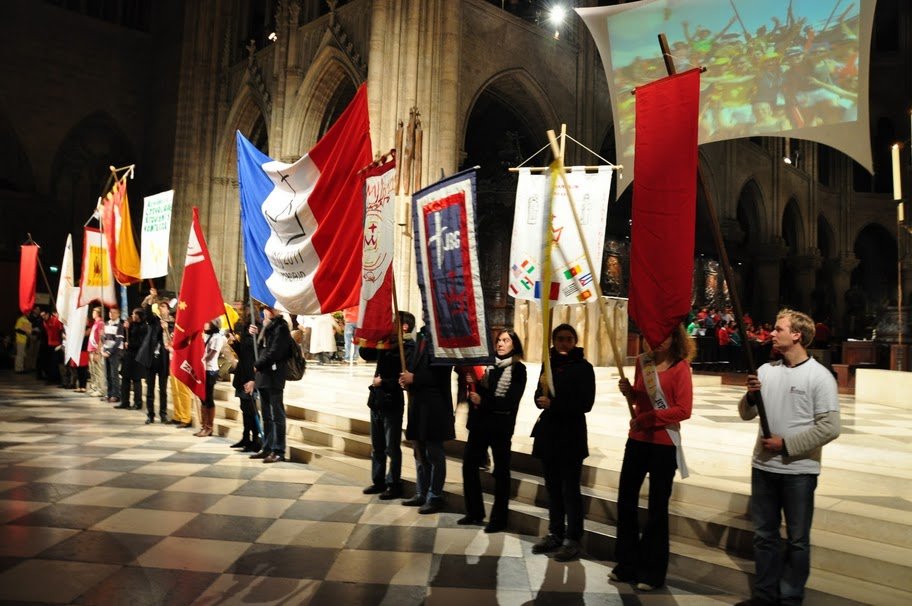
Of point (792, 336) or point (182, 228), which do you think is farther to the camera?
point (182, 228)

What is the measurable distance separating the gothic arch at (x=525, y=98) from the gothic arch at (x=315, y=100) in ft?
12.6

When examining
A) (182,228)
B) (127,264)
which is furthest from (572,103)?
(127,264)

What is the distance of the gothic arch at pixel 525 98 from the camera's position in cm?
1834

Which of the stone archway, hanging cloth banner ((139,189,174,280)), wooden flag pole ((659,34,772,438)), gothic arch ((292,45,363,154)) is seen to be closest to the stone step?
wooden flag pole ((659,34,772,438))

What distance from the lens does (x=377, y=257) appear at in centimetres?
467

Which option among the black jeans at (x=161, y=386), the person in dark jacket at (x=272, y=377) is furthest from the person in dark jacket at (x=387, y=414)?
the black jeans at (x=161, y=386)

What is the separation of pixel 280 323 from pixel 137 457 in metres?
1.95

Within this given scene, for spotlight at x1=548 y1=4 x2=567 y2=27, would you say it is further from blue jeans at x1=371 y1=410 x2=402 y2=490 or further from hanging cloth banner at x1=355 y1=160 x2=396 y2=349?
blue jeans at x1=371 y1=410 x2=402 y2=490

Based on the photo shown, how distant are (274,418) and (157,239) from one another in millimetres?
2468

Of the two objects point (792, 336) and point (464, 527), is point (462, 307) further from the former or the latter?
point (792, 336)

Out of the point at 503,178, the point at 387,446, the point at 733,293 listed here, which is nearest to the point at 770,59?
the point at 733,293

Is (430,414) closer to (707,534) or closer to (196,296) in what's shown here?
(707,534)

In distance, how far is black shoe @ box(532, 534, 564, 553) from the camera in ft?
13.0

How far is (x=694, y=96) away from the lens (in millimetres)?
3240
